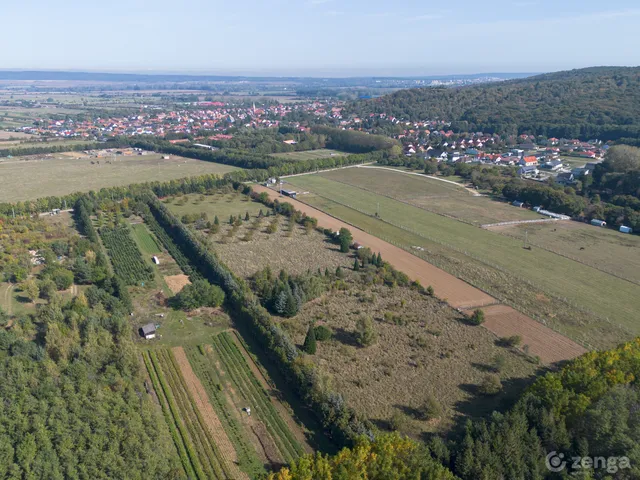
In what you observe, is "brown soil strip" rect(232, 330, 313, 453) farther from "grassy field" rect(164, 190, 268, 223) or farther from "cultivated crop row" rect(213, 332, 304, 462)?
"grassy field" rect(164, 190, 268, 223)

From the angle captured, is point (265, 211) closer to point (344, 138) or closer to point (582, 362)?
point (582, 362)

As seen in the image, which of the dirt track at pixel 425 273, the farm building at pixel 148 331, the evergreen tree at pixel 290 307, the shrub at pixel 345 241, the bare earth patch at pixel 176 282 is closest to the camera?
the farm building at pixel 148 331

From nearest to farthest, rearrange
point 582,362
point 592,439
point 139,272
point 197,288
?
point 592,439
point 582,362
point 197,288
point 139,272

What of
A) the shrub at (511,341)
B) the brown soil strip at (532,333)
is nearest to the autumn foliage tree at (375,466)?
the shrub at (511,341)

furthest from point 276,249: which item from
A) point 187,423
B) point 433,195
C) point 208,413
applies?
point 433,195

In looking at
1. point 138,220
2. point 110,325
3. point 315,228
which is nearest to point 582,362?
point 110,325

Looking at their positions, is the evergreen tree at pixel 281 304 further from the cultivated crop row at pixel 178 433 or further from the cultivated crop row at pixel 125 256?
the cultivated crop row at pixel 125 256
